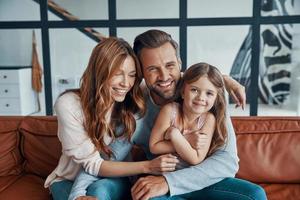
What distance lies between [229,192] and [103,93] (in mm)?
656

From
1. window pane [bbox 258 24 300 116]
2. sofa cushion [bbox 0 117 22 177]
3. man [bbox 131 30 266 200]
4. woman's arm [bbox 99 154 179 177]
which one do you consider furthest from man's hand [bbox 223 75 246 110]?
window pane [bbox 258 24 300 116]

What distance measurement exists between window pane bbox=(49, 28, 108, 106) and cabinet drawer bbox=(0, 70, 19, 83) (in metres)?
0.51

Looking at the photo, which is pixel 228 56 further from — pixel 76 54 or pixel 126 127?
pixel 126 127

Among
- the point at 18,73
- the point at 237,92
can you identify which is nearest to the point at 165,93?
the point at 237,92

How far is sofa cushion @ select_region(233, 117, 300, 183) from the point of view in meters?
1.62

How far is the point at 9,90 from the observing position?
15.5 feet

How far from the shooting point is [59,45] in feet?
15.6

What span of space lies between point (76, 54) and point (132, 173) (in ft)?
12.3

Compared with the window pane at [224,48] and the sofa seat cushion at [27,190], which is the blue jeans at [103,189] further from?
the window pane at [224,48]

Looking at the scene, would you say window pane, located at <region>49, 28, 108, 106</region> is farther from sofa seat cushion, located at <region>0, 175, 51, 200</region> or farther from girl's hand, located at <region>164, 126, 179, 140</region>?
girl's hand, located at <region>164, 126, 179, 140</region>

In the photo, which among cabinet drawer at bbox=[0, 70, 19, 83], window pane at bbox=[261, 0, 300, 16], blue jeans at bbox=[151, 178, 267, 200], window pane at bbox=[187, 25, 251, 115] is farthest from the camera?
cabinet drawer at bbox=[0, 70, 19, 83]

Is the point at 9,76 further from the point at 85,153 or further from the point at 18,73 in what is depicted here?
the point at 85,153

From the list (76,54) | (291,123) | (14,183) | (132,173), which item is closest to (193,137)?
(132,173)

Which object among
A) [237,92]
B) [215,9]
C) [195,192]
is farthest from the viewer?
[215,9]
